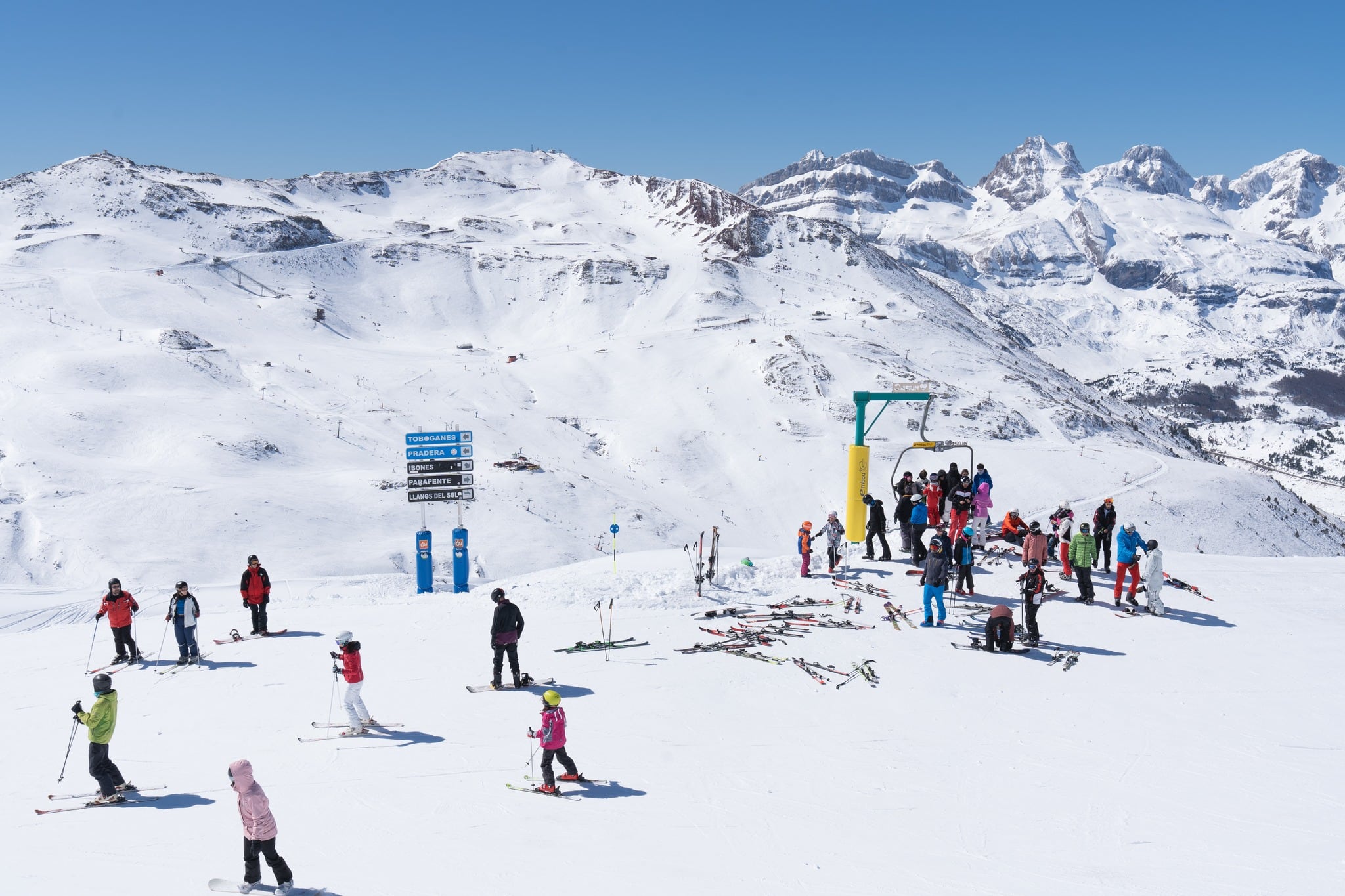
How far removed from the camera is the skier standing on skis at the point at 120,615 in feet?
48.5

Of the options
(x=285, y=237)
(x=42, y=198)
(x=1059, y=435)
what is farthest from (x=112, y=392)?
(x=42, y=198)

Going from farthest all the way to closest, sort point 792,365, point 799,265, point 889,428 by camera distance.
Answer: point 799,265 < point 792,365 < point 889,428

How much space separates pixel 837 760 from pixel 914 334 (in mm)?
65522

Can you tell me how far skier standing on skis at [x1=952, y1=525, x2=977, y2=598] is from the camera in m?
18.7

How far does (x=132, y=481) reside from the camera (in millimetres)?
31703

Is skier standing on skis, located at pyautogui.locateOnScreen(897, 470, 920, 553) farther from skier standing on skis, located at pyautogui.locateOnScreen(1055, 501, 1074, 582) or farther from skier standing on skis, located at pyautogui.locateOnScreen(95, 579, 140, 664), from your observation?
skier standing on skis, located at pyautogui.locateOnScreen(95, 579, 140, 664)

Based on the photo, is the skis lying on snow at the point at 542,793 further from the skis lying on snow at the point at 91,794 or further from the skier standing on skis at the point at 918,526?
the skier standing on skis at the point at 918,526

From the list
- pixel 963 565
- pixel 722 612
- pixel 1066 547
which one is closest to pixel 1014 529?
pixel 1066 547

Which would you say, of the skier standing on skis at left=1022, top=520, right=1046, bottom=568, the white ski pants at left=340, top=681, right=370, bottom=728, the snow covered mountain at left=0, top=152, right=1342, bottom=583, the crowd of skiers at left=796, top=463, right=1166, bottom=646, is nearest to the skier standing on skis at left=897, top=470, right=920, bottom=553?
the crowd of skiers at left=796, top=463, right=1166, bottom=646

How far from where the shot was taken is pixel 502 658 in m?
13.6

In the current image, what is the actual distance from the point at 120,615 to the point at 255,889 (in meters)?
9.32

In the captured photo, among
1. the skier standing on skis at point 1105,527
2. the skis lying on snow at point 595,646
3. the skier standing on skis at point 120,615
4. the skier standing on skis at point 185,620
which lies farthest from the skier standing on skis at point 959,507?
the skier standing on skis at point 120,615

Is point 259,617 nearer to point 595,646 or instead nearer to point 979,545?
point 595,646

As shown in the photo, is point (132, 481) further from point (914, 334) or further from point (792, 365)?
point (914, 334)
